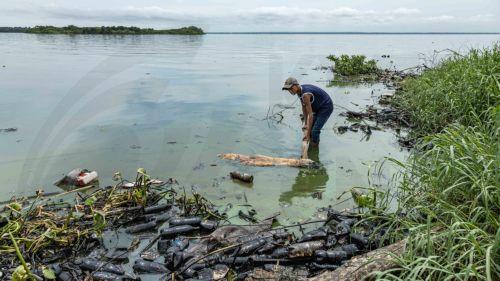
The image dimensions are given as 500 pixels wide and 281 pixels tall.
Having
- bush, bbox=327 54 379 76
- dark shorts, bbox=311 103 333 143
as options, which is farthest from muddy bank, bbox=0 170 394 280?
bush, bbox=327 54 379 76

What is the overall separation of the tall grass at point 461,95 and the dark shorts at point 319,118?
1753mm

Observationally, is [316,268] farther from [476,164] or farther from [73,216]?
[73,216]

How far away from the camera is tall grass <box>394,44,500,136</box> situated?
738 centimetres

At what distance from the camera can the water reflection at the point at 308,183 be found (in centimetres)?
617

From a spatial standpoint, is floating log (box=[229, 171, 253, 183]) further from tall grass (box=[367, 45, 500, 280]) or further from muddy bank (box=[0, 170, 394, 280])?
tall grass (box=[367, 45, 500, 280])

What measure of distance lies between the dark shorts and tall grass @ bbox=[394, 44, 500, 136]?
5.75 ft

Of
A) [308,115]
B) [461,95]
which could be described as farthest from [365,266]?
[461,95]

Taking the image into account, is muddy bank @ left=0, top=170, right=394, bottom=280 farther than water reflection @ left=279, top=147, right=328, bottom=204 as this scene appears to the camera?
No

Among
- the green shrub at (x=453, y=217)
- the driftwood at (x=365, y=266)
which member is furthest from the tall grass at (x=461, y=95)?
the driftwood at (x=365, y=266)

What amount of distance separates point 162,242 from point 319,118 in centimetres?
461

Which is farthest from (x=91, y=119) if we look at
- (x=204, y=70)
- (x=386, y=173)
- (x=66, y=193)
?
(x=204, y=70)

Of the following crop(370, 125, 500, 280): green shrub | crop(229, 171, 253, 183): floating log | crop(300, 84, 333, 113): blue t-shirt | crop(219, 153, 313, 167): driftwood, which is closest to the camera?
crop(370, 125, 500, 280): green shrub

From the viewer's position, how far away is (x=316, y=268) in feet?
13.2

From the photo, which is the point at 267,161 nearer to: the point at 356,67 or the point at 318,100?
the point at 318,100
